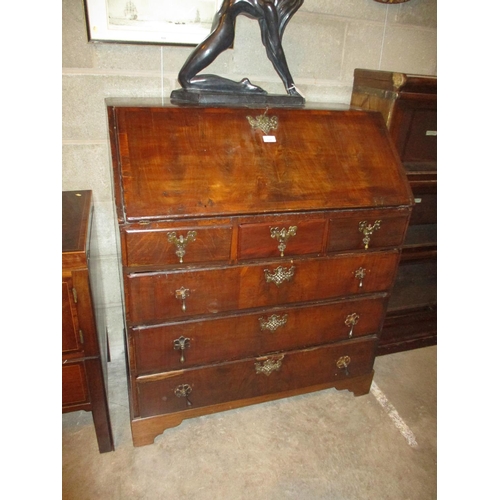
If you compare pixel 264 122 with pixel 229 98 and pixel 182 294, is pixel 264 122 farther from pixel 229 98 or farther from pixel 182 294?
pixel 182 294

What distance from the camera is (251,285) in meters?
1.42

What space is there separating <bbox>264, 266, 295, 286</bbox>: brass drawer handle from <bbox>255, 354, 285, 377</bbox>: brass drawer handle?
37cm

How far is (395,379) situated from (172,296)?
1412 millimetres

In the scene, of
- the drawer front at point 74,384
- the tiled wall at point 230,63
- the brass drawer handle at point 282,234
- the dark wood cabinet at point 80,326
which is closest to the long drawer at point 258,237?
the brass drawer handle at point 282,234

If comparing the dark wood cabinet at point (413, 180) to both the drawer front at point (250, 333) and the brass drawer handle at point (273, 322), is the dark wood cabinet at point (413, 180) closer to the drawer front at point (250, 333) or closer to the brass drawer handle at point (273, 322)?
the drawer front at point (250, 333)

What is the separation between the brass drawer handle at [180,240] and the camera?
123cm

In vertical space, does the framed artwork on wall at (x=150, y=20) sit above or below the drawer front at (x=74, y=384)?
above

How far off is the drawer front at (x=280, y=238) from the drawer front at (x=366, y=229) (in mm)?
62

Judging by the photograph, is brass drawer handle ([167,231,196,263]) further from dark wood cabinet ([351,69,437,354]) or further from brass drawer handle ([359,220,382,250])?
dark wood cabinet ([351,69,437,354])

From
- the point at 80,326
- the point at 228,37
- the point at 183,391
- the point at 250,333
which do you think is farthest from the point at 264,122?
the point at 183,391

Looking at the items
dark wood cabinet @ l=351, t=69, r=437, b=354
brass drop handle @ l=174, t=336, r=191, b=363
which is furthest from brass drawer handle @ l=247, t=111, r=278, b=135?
brass drop handle @ l=174, t=336, r=191, b=363

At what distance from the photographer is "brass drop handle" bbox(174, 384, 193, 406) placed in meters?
1.54

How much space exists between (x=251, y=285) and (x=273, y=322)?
0.21 m

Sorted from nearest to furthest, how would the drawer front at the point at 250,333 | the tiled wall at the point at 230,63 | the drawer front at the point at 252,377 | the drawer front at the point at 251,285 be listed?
the drawer front at the point at 251,285 → the drawer front at the point at 250,333 → the drawer front at the point at 252,377 → the tiled wall at the point at 230,63
